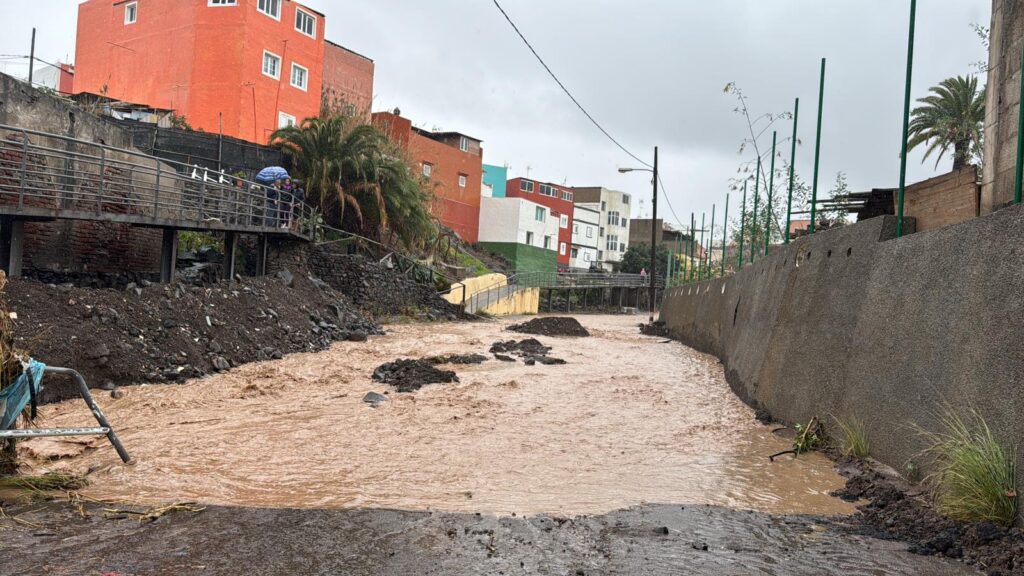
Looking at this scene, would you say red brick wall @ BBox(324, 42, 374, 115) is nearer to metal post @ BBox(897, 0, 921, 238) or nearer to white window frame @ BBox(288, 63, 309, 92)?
white window frame @ BBox(288, 63, 309, 92)

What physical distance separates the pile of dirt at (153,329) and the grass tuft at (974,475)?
30.5ft

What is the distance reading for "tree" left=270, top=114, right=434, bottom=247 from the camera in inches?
1059

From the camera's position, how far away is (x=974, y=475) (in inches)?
192

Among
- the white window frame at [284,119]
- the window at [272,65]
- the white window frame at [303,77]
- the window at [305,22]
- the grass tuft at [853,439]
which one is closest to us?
the grass tuft at [853,439]

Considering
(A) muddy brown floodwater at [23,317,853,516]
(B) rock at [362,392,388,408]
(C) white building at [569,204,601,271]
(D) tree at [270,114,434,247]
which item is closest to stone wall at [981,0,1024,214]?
(A) muddy brown floodwater at [23,317,853,516]

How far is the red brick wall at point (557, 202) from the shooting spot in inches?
2589

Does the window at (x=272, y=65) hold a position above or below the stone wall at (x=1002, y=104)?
above

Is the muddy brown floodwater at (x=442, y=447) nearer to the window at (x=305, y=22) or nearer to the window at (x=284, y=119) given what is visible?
the window at (x=284, y=119)

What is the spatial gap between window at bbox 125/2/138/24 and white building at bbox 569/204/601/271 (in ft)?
140

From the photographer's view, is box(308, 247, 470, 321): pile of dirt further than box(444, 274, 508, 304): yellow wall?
No

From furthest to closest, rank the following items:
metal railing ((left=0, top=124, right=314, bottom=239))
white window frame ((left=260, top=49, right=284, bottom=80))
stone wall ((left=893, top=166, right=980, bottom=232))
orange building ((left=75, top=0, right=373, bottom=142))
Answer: white window frame ((left=260, top=49, right=284, bottom=80)) < orange building ((left=75, top=0, right=373, bottom=142)) < metal railing ((left=0, top=124, right=314, bottom=239)) < stone wall ((left=893, top=166, right=980, bottom=232))

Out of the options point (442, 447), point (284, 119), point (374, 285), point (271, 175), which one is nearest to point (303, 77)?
point (284, 119)

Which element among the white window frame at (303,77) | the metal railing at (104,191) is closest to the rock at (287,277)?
the metal railing at (104,191)

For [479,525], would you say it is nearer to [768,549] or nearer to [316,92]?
[768,549]
